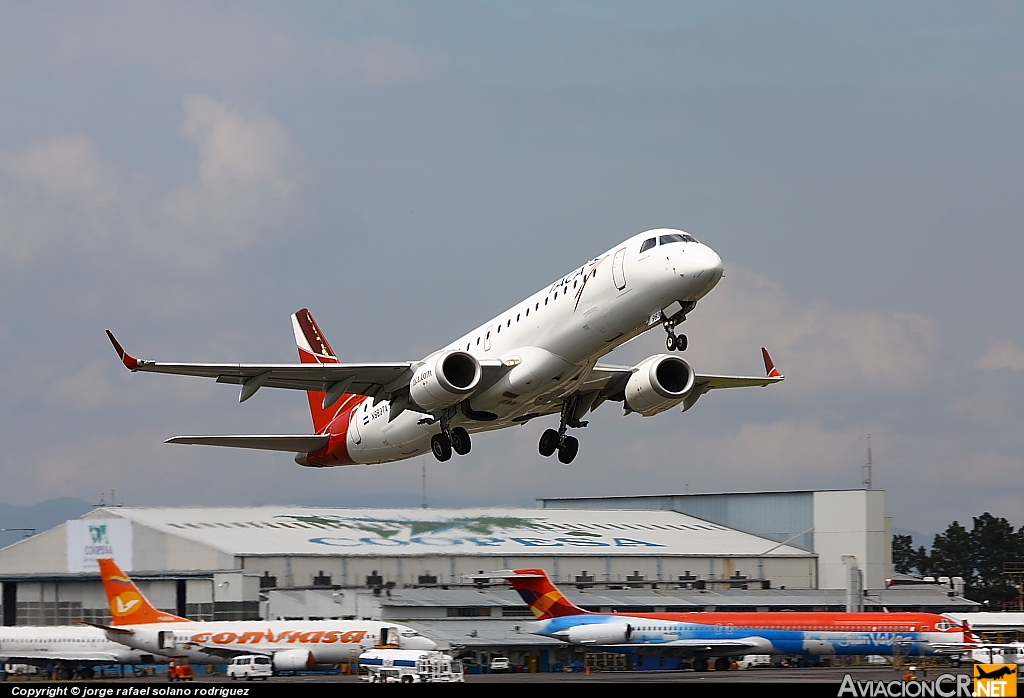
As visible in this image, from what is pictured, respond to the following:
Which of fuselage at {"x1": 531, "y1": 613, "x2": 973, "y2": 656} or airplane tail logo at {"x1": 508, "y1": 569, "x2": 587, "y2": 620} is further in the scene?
airplane tail logo at {"x1": 508, "y1": 569, "x2": 587, "y2": 620}

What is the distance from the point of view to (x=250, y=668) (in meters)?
55.1

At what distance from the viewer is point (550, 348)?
35250 mm

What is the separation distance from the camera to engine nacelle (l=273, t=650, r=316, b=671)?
2185 inches

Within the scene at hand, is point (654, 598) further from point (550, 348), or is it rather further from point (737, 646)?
point (550, 348)

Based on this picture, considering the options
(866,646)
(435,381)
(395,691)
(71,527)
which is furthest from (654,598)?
(395,691)

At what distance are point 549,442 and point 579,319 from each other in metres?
8.44

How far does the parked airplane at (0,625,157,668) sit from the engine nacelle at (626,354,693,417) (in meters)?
28.8

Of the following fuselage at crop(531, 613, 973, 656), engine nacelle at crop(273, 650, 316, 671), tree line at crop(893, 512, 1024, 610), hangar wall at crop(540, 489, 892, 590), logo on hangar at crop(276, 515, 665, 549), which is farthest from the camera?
tree line at crop(893, 512, 1024, 610)

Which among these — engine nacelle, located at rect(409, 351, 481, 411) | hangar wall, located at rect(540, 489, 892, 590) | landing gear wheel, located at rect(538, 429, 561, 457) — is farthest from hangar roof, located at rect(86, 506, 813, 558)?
engine nacelle, located at rect(409, 351, 481, 411)

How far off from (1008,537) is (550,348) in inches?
4414

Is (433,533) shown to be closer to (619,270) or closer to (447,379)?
(447,379)

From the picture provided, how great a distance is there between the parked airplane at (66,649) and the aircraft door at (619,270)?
32.9 m

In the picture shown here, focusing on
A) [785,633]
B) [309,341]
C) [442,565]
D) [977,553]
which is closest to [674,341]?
[309,341]

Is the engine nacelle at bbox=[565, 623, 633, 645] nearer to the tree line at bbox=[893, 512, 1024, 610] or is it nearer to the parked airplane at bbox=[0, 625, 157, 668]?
the parked airplane at bbox=[0, 625, 157, 668]
